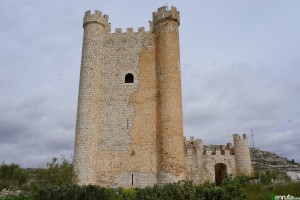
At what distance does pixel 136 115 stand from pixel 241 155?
27.1 ft

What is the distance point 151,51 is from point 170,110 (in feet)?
14.8

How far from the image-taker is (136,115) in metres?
20.9

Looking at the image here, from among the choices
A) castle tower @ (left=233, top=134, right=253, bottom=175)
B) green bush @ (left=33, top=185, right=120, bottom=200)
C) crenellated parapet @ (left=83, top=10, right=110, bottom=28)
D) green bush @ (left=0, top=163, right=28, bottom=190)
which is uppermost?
crenellated parapet @ (left=83, top=10, right=110, bottom=28)

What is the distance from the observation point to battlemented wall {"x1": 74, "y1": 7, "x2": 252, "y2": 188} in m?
19.7

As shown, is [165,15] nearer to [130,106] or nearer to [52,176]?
[130,106]

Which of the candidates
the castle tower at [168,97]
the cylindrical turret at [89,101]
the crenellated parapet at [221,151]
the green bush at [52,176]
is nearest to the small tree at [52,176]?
the green bush at [52,176]

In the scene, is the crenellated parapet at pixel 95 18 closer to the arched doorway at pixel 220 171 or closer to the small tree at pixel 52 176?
the small tree at pixel 52 176

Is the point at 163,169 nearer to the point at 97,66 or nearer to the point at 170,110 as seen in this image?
the point at 170,110

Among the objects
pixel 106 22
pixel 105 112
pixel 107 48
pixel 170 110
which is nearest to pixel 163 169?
pixel 170 110

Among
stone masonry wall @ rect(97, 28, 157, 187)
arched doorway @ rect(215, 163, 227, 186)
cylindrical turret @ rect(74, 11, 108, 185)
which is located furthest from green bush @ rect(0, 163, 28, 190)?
arched doorway @ rect(215, 163, 227, 186)

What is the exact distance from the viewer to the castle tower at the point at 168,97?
1941cm

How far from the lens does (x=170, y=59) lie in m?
21.3

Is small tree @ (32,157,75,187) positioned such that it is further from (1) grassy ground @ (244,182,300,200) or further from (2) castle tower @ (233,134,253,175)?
(2) castle tower @ (233,134,253,175)

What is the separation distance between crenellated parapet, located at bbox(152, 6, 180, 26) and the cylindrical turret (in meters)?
3.69
